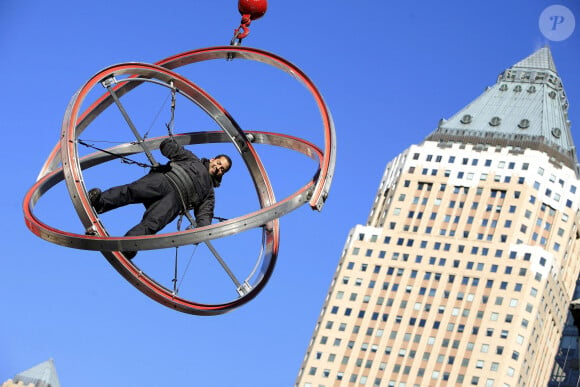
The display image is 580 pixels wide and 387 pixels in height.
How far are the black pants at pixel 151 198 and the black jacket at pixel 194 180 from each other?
400mm

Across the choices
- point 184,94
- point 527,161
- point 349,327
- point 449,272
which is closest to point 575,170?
point 527,161

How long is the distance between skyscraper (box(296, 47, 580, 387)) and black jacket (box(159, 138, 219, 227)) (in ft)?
327

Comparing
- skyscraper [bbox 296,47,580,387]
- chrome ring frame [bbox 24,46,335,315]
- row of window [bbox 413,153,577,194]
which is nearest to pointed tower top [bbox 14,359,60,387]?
skyscraper [bbox 296,47,580,387]

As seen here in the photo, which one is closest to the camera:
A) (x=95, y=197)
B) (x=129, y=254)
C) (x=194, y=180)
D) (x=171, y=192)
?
(x=95, y=197)

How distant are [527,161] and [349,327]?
73.4 feet

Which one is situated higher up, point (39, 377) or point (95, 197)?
point (39, 377)

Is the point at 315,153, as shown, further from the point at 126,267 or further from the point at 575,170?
the point at 575,170

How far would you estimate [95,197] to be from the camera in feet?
122

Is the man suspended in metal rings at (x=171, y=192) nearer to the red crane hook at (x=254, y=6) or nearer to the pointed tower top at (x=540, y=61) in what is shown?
the red crane hook at (x=254, y=6)

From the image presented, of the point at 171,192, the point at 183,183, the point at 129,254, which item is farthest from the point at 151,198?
the point at 129,254

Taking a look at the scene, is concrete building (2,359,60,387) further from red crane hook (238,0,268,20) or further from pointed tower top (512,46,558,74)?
red crane hook (238,0,268,20)

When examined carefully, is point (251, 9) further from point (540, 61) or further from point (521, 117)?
point (540, 61)

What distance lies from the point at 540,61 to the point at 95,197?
132 metres

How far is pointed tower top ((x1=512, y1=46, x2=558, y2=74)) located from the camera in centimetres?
16375
